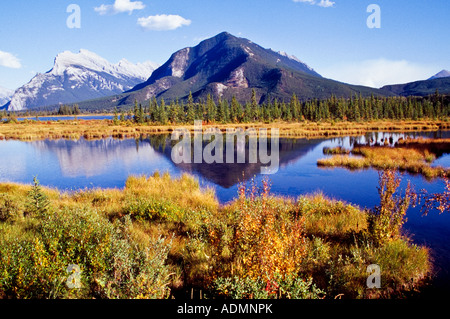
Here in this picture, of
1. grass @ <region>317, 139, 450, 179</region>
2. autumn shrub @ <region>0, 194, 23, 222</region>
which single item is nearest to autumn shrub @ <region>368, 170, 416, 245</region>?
autumn shrub @ <region>0, 194, 23, 222</region>

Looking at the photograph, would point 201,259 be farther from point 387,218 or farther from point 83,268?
point 387,218

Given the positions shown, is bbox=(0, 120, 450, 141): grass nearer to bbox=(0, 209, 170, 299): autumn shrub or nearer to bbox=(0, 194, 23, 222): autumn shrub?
bbox=(0, 194, 23, 222): autumn shrub

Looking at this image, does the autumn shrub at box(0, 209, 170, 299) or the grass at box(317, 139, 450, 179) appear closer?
the autumn shrub at box(0, 209, 170, 299)

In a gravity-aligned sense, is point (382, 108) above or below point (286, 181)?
above

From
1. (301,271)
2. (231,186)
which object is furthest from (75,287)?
(231,186)

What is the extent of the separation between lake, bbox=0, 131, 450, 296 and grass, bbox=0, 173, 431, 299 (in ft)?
7.75

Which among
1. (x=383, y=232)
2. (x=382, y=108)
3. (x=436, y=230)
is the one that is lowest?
(x=436, y=230)

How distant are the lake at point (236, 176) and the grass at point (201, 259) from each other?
236cm

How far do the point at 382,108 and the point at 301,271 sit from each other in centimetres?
13392

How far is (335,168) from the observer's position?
88.1 feet

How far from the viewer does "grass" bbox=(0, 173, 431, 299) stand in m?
5.21

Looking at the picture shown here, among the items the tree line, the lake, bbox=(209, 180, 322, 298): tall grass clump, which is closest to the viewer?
→ bbox=(209, 180, 322, 298): tall grass clump
